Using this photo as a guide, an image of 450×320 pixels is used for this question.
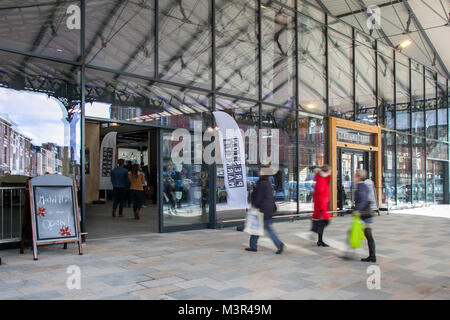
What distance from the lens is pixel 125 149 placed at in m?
20.5

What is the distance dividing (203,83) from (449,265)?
611 centimetres

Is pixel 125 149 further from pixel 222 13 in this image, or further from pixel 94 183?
pixel 222 13

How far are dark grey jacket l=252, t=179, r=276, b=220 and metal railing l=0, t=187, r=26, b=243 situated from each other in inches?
146

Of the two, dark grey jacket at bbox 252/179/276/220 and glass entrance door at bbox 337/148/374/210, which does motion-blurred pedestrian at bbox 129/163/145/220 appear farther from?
glass entrance door at bbox 337/148/374/210

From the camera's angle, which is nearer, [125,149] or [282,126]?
[282,126]

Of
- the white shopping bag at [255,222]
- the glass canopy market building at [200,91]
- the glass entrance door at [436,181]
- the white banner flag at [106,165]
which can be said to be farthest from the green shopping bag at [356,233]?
the glass entrance door at [436,181]

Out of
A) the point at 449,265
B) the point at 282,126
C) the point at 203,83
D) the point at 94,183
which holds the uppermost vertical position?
the point at 203,83

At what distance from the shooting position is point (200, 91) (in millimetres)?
9164

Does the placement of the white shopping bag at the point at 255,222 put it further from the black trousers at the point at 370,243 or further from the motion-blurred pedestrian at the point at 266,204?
the black trousers at the point at 370,243

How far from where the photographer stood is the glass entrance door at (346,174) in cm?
1305

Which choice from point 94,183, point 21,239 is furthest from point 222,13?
point 94,183

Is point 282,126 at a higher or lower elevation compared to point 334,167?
higher

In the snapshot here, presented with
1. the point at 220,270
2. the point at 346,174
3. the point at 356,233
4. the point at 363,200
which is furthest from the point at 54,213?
the point at 346,174

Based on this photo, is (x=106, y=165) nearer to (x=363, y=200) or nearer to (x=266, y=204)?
(x=266, y=204)
